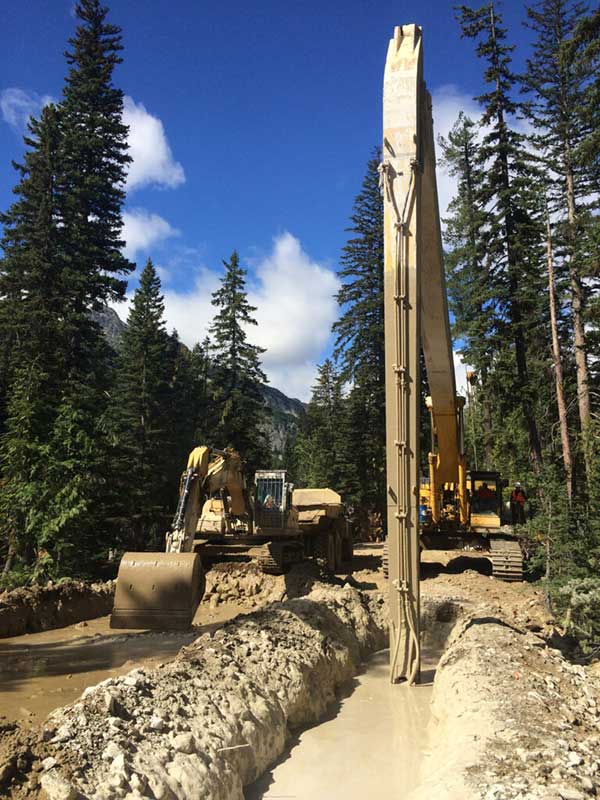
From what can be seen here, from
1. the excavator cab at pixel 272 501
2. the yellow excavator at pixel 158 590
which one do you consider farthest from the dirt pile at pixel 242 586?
the yellow excavator at pixel 158 590

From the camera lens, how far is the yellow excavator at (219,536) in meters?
9.34

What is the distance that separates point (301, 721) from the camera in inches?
269

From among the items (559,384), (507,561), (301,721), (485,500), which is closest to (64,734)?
(301,721)

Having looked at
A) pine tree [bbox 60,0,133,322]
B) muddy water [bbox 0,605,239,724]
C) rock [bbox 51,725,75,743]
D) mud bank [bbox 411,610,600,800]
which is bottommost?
muddy water [bbox 0,605,239,724]

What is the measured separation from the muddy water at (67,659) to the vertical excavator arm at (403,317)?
12.2ft

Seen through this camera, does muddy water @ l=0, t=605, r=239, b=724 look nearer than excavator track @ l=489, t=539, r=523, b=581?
Yes

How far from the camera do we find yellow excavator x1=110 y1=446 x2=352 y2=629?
934cm

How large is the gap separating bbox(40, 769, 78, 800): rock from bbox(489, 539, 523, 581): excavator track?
1232 cm

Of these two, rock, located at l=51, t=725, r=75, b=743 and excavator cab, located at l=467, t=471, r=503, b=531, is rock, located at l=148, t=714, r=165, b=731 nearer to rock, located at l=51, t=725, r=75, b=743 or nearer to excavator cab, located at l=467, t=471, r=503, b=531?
rock, located at l=51, t=725, r=75, b=743

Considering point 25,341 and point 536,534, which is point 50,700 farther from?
point 25,341

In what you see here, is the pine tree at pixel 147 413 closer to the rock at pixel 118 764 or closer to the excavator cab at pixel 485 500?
the excavator cab at pixel 485 500

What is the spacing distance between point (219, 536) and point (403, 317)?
30.6 ft

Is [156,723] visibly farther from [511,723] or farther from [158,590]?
[158,590]

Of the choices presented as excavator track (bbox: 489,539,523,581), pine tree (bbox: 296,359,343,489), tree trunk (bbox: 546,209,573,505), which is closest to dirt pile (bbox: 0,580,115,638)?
excavator track (bbox: 489,539,523,581)
